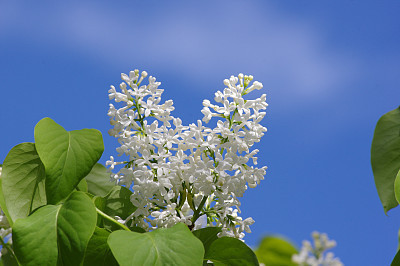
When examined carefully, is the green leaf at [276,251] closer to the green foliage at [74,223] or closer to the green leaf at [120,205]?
the green foliage at [74,223]

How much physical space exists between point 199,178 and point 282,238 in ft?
0.50

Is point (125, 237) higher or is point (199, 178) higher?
point (199, 178)

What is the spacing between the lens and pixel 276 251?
0.71m

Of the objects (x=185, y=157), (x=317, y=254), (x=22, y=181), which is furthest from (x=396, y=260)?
(x=22, y=181)

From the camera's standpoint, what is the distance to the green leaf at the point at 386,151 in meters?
0.92

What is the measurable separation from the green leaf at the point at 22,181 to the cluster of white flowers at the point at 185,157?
0.13 meters

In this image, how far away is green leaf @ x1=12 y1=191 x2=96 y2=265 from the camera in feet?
2.11

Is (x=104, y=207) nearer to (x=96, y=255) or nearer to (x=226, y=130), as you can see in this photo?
(x=96, y=255)

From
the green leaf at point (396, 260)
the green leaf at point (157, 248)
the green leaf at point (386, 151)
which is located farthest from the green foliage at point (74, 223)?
the green leaf at point (386, 151)

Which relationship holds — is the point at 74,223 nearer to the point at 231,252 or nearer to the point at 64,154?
the point at 64,154

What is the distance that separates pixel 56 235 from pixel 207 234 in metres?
0.23

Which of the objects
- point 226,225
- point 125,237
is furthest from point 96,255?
point 226,225

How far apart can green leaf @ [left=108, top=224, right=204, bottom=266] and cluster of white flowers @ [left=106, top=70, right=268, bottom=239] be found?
0.08 meters

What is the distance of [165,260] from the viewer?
624 mm
